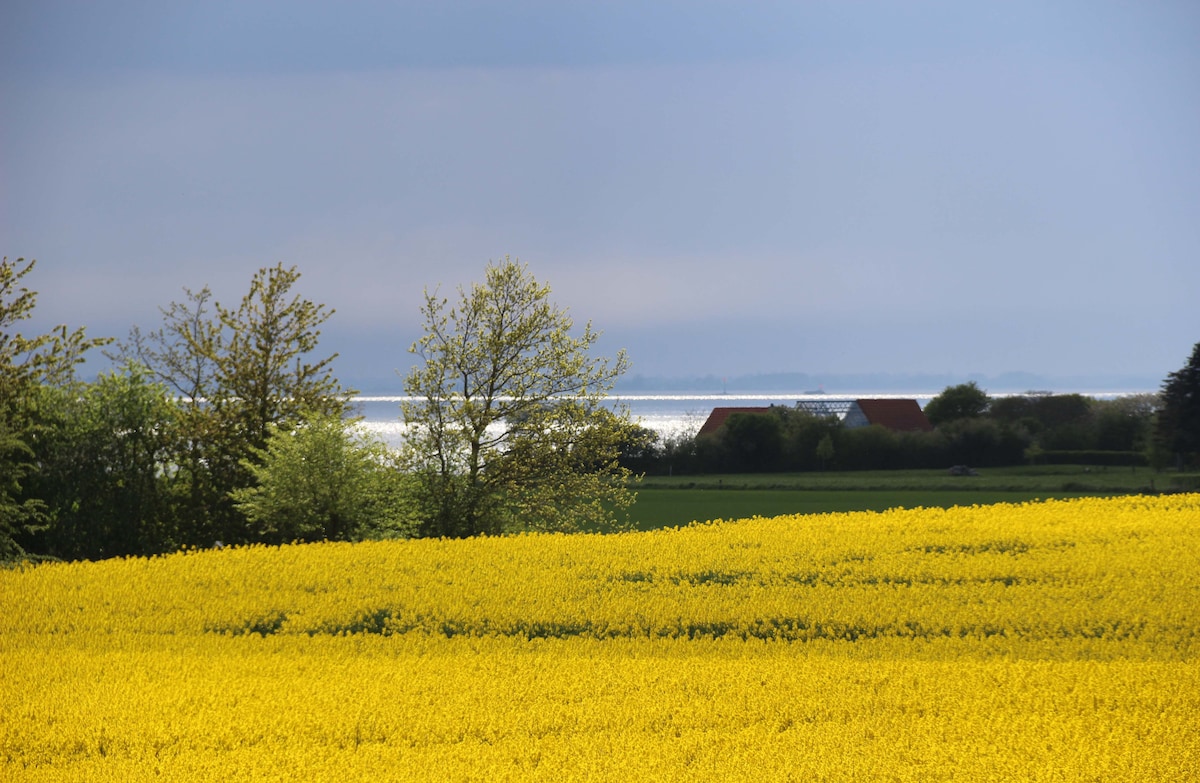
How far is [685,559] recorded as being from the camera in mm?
14750

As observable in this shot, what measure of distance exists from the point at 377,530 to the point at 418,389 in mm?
3911

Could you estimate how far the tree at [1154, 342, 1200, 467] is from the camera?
47281 millimetres

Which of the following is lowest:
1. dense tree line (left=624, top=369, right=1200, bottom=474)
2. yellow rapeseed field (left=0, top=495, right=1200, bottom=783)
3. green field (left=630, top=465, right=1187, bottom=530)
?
yellow rapeseed field (left=0, top=495, right=1200, bottom=783)

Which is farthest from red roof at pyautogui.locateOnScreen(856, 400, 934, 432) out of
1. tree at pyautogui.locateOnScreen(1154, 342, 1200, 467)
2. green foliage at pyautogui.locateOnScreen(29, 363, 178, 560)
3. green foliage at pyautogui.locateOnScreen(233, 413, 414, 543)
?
green foliage at pyautogui.locateOnScreen(29, 363, 178, 560)

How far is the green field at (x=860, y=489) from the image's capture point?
37.7 metres

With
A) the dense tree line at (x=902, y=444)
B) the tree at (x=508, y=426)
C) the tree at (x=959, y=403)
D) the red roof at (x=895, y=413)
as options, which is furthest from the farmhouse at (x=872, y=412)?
the tree at (x=508, y=426)

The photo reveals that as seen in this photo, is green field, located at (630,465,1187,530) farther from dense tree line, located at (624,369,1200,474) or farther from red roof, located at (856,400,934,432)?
red roof, located at (856,400,934,432)

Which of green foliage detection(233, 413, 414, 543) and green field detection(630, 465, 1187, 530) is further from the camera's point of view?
green field detection(630, 465, 1187, 530)

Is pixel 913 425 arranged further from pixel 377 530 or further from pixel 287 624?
pixel 287 624

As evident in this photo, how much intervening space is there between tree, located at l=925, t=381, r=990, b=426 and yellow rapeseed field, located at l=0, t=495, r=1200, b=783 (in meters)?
52.0

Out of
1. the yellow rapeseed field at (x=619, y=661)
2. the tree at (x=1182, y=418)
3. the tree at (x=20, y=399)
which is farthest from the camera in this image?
the tree at (x=1182, y=418)

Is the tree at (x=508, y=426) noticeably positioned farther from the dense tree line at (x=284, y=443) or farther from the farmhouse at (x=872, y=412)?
the farmhouse at (x=872, y=412)

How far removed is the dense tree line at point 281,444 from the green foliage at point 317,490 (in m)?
0.04

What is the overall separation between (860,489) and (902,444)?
10.6m
